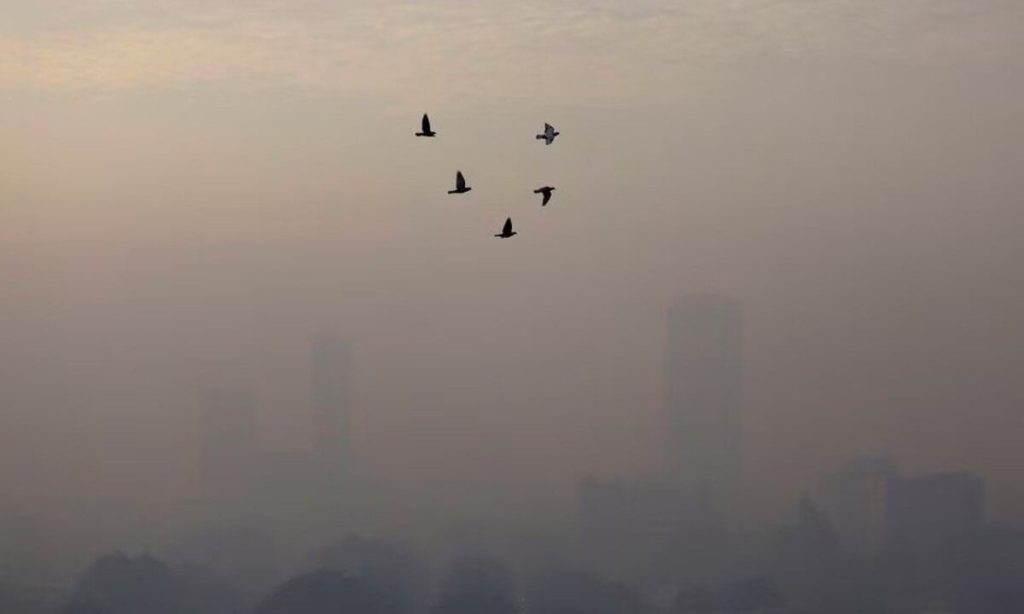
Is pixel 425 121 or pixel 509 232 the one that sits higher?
pixel 425 121

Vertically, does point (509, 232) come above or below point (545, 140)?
below
